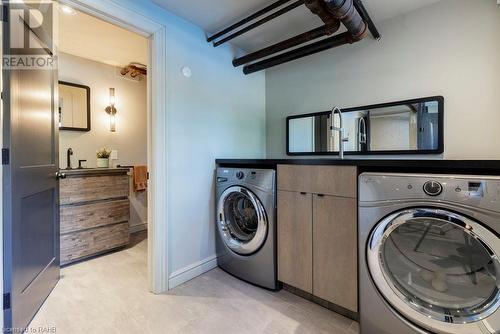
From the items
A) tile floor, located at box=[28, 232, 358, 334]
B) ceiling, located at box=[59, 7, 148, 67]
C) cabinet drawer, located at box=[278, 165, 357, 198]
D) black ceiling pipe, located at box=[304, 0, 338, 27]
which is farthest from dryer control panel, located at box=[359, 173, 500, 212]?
ceiling, located at box=[59, 7, 148, 67]

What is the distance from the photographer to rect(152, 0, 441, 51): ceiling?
181 cm

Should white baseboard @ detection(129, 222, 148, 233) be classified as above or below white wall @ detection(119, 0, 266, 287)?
below

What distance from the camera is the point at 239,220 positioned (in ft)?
7.27

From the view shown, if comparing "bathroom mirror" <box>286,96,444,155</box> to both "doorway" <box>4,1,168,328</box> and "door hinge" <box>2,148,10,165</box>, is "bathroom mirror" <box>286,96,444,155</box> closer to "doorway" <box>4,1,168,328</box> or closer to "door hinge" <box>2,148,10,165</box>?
"doorway" <box>4,1,168,328</box>

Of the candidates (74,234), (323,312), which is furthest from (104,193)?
(323,312)

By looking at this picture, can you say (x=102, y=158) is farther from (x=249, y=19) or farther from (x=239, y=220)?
(x=249, y=19)

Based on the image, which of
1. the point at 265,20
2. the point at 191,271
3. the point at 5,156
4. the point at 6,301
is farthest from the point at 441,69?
the point at 6,301

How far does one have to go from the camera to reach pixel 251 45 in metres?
2.54

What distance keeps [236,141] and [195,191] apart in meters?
0.73

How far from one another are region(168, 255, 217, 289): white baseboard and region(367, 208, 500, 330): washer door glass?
145 cm

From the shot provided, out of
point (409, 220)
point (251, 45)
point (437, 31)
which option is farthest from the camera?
point (251, 45)

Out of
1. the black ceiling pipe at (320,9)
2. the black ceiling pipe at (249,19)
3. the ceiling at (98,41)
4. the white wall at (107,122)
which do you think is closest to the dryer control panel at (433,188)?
the black ceiling pipe at (320,9)

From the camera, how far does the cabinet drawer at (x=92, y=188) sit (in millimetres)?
2354

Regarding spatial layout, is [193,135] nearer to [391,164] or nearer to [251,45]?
[251,45]
